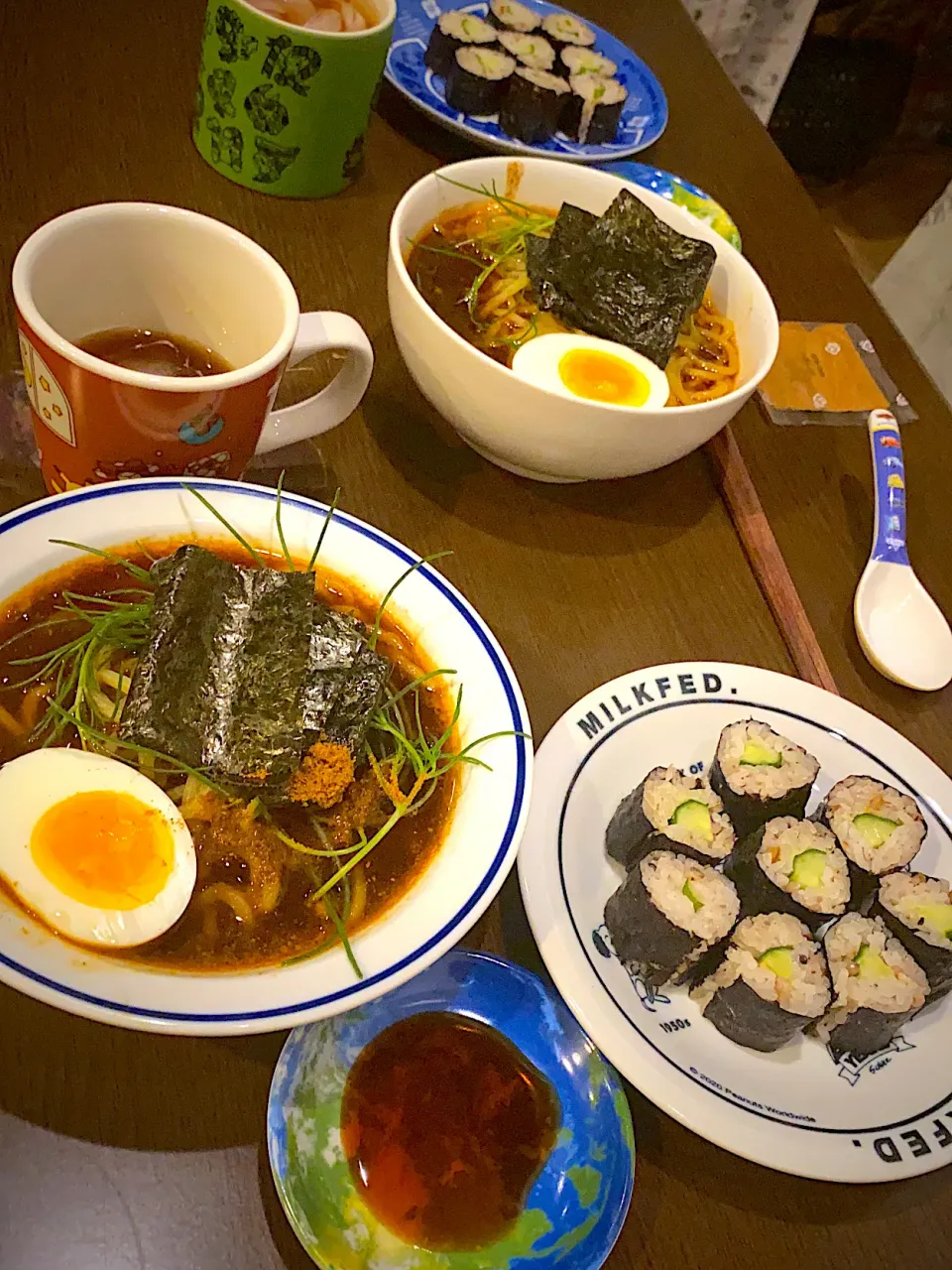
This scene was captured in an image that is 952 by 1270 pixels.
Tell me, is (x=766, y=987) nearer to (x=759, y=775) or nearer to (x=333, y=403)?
(x=759, y=775)

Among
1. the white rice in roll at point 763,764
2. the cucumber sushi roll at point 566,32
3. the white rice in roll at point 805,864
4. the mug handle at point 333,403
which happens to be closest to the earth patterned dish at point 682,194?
the cucumber sushi roll at point 566,32

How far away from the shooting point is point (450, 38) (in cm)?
178

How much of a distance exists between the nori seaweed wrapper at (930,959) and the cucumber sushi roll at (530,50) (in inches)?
63.7

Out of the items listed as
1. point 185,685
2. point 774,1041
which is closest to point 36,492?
point 185,685

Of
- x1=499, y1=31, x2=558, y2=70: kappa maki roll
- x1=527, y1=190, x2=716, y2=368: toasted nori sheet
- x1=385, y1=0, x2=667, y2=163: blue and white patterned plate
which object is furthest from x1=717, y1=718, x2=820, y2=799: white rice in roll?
x1=499, y1=31, x2=558, y2=70: kappa maki roll

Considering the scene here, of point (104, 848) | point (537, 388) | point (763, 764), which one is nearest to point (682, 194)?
point (537, 388)

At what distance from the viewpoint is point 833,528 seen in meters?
1.50

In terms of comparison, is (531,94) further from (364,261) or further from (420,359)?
(420,359)

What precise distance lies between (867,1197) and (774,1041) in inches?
6.4

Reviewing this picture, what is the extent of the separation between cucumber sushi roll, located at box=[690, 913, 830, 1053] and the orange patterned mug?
2.50 ft

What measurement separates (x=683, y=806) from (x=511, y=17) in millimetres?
1635

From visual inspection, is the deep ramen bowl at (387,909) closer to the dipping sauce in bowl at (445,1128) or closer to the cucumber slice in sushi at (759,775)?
the dipping sauce in bowl at (445,1128)

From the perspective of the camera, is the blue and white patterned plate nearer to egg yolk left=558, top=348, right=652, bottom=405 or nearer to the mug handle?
egg yolk left=558, top=348, right=652, bottom=405

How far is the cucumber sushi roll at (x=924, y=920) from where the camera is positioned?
105 centimetres
